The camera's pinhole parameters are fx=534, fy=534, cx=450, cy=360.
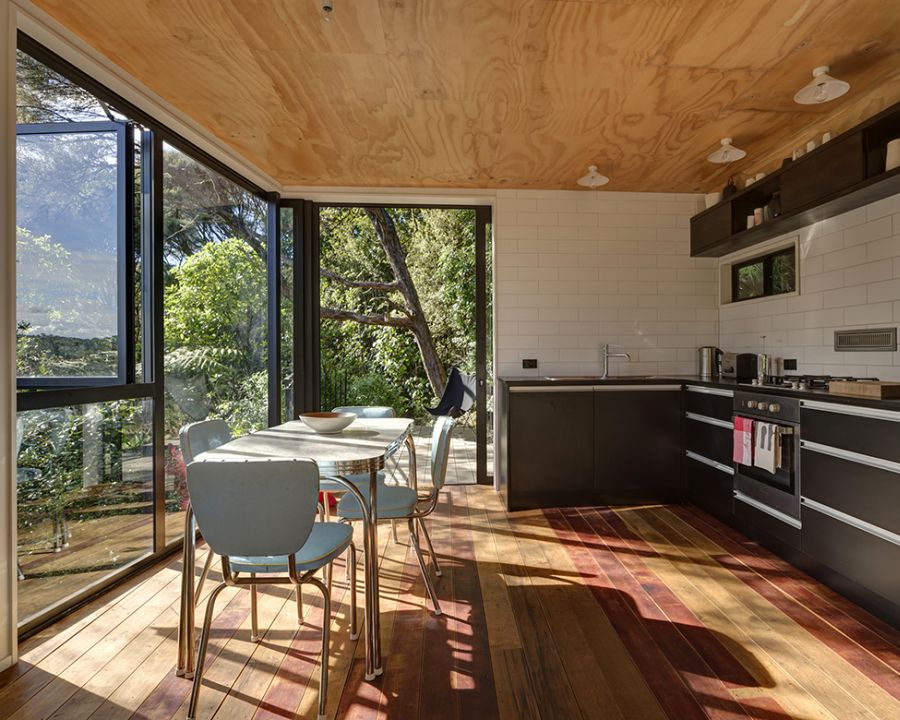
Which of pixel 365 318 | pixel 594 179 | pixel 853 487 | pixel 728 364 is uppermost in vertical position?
pixel 594 179

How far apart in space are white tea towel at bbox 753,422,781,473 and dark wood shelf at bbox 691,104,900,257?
1.31 metres

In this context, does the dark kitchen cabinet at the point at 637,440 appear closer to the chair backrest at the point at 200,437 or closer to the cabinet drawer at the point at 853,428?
the cabinet drawer at the point at 853,428

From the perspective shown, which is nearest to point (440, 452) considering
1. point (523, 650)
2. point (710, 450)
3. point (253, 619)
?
point (523, 650)

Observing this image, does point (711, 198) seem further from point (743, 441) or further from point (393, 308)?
point (393, 308)

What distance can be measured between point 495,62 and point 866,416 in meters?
2.36

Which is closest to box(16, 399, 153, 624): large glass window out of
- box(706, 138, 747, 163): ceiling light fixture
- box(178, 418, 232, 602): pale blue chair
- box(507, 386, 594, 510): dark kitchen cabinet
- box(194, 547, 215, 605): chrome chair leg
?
box(178, 418, 232, 602): pale blue chair

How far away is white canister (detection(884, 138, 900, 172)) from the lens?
8.22 ft

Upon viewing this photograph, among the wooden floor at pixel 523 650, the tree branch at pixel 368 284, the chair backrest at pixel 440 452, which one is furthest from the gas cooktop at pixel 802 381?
the tree branch at pixel 368 284

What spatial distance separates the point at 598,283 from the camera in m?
4.58

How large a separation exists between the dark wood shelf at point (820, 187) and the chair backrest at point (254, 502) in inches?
117

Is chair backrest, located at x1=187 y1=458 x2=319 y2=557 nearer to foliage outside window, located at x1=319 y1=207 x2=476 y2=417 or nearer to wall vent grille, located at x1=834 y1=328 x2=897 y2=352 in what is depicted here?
Result: wall vent grille, located at x1=834 y1=328 x2=897 y2=352

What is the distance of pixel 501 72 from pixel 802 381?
247 centimetres

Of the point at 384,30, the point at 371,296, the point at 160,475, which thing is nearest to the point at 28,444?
the point at 160,475

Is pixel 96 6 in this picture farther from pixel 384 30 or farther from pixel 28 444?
pixel 28 444
